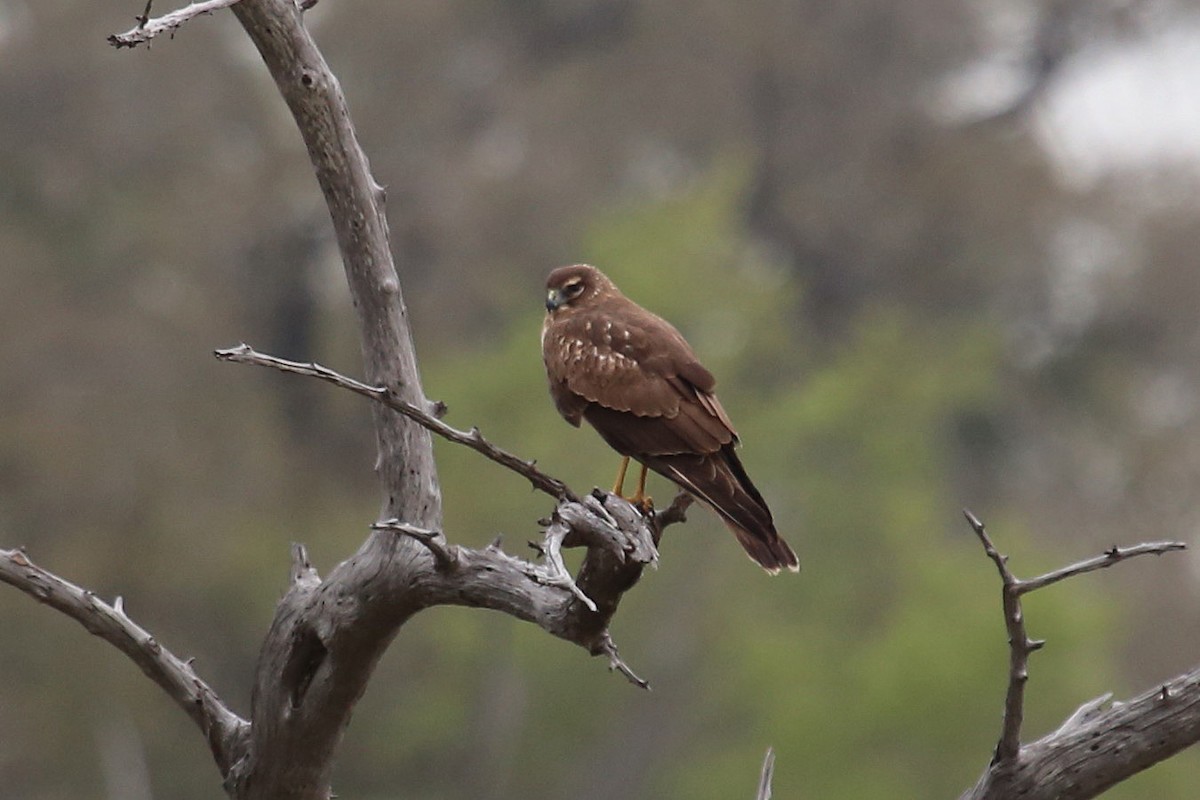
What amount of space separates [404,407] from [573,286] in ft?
9.46

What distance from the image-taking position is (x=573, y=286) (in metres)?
7.50

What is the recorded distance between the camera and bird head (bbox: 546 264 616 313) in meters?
7.43

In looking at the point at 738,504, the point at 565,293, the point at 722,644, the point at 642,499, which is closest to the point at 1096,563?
the point at 738,504

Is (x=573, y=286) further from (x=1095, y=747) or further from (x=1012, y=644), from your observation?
(x=1012, y=644)

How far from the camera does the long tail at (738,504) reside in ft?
19.1

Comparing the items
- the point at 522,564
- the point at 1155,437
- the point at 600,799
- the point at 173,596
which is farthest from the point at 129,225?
the point at 522,564

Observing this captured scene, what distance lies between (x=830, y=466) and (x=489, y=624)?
23.9 feet

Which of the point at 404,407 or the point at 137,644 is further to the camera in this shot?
the point at 137,644

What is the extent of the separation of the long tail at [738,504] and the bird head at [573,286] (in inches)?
54.5

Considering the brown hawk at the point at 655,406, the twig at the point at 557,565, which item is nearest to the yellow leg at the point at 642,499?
the brown hawk at the point at 655,406

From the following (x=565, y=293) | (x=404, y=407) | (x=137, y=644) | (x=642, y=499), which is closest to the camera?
(x=404, y=407)

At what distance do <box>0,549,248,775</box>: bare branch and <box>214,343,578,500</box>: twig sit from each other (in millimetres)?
805

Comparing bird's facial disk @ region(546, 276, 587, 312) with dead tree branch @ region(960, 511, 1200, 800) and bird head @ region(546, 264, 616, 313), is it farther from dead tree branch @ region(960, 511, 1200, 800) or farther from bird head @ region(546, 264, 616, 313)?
dead tree branch @ region(960, 511, 1200, 800)

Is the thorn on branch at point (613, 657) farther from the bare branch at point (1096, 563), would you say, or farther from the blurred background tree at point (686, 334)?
the blurred background tree at point (686, 334)
